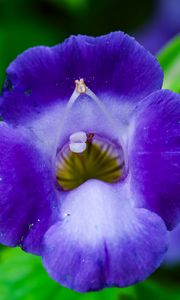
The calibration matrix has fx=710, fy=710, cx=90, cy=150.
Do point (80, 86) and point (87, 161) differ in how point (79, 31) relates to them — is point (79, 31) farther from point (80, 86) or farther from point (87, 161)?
point (80, 86)

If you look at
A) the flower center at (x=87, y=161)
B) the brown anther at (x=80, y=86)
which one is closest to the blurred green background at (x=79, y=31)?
the flower center at (x=87, y=161)

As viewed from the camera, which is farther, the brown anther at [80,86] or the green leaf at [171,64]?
the green leaf at [171,64]

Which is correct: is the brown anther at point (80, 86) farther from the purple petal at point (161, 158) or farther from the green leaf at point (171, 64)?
the green leaf at point (171, 64)

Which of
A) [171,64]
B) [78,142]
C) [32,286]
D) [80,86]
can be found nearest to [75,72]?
[80,86]

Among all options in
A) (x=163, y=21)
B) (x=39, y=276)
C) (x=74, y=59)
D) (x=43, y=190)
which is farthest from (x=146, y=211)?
(x=163, y=21)

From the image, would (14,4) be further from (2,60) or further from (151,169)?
(151,169)

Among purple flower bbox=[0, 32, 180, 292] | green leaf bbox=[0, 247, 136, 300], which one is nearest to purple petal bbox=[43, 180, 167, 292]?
purple flower bbox=[0, 32, 180, 292]
